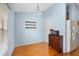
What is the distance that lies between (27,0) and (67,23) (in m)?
0.79

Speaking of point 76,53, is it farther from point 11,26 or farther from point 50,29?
point 11,26

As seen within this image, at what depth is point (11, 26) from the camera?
171cm

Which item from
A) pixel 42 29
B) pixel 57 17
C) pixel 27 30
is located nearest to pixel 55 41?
pixel 42 29

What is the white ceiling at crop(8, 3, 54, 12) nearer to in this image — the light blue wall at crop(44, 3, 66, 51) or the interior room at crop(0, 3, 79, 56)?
the interior room at crop(0, 3, 79, 56)

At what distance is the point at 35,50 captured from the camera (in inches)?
70.4

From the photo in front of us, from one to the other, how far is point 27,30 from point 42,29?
0.28m

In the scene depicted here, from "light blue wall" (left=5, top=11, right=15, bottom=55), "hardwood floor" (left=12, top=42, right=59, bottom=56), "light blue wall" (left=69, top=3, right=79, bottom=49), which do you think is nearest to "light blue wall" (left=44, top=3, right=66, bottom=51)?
"light blue wall" (left=69, top=3, right=79, bottom=49)

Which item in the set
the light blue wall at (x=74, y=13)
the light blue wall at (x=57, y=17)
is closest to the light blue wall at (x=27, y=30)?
the light blue wall at (x=57, y=17)

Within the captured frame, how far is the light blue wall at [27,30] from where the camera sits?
5.89 ft

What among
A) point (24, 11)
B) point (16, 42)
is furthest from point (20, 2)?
point (16, 42)

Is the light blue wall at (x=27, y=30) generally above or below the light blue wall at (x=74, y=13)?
below

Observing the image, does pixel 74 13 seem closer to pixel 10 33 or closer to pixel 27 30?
pixel 27 30

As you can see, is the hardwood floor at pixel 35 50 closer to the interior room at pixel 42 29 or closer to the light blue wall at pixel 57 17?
the interior room at pixel 42 29

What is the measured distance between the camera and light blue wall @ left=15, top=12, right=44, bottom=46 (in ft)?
5.89
